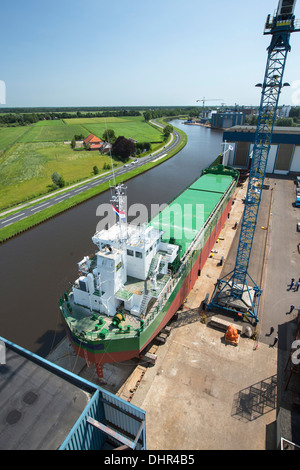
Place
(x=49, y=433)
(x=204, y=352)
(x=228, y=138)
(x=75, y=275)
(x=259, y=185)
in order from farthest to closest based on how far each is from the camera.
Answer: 1. (x=228, y=138)
2. (x=75, y=275)
3. (x=259, y=185)
4. (x=204, y=352)
5. (x=49, y=433)

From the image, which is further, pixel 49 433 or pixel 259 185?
pixel 259 185

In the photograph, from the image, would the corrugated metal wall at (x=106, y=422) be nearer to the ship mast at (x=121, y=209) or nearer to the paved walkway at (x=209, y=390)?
the paved walkway at (x=209, y=390)

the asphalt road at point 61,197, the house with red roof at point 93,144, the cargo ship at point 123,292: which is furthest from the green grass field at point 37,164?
the cargo ship at point 123,292

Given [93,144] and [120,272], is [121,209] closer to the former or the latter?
[120,272]

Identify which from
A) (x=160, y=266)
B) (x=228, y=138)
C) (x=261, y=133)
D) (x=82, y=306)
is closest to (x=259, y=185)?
(x=261, y=133)

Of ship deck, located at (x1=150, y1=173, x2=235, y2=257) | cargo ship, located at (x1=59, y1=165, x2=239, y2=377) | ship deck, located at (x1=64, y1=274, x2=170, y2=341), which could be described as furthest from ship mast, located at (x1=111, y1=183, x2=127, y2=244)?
ship deck, located at (x1=150, y1=173, x2=235, y2=257)

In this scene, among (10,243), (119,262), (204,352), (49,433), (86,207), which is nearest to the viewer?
(49,433)

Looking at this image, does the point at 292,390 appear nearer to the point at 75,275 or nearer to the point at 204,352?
the point at 204,352
